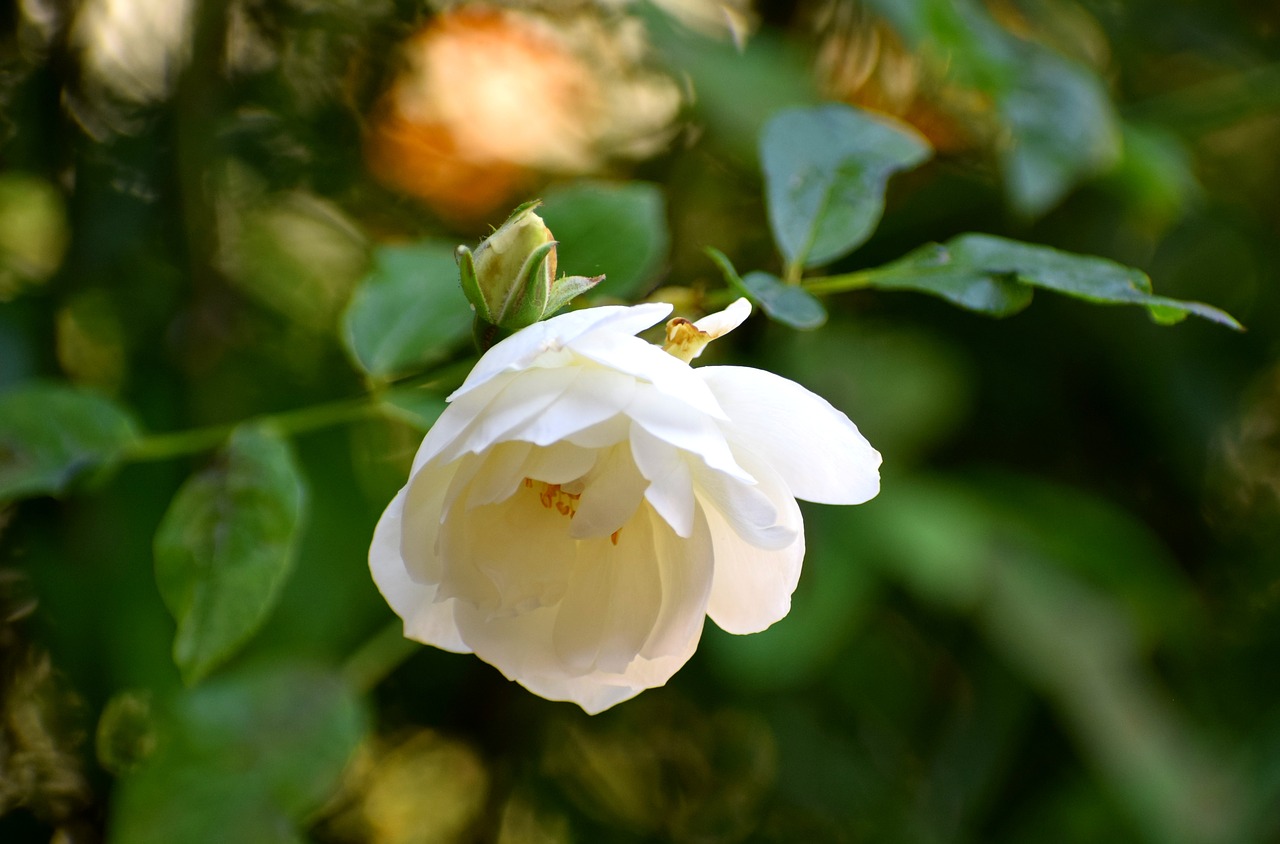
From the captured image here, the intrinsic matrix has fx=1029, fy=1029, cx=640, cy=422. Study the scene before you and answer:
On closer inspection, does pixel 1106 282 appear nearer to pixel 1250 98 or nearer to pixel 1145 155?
pixel 1145 155

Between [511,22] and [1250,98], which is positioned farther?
[1250,98]

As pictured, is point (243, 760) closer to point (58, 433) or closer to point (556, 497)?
point (58, 433)

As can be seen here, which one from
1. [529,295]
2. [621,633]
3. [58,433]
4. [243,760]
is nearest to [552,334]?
[529,295]

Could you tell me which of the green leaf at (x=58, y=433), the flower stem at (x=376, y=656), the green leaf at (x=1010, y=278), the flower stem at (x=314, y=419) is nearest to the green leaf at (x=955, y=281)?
the green leaf at (x=1010, y=278)

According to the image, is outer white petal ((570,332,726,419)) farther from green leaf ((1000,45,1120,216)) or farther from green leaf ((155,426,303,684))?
green leaf ((1000,45,1120,216))

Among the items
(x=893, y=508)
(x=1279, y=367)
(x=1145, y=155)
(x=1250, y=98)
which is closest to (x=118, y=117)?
(x=893, y=508)

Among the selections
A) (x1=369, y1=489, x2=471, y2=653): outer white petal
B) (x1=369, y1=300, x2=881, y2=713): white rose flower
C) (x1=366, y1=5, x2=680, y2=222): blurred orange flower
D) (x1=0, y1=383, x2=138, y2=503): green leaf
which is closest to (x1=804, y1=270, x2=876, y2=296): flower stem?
(x1=369, y1=300, x2=881, y2=713): white rose flower
